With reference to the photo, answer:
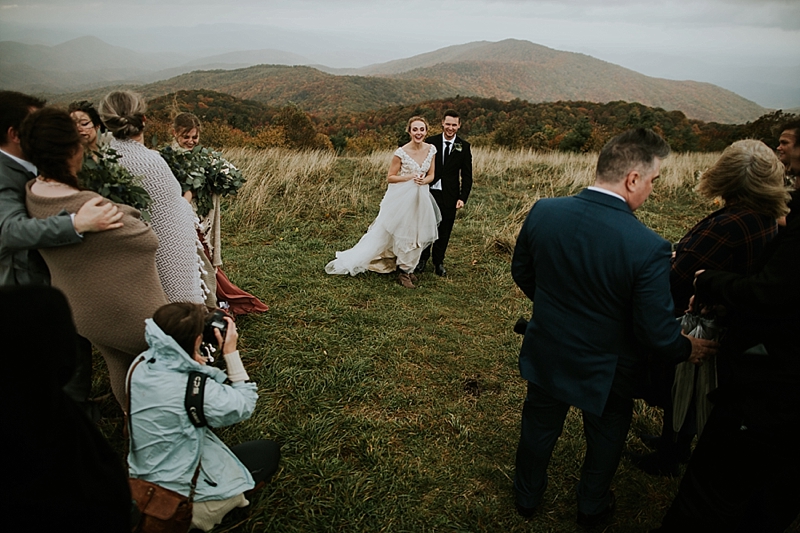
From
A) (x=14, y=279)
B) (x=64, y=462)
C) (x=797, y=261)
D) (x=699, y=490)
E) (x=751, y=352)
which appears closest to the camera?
(x=64, y=462)

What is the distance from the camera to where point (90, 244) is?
2193mm

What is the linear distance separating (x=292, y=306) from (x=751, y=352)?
13.2 ft

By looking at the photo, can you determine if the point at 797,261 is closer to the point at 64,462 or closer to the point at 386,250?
the point at 64,462

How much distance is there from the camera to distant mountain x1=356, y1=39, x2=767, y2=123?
109 m

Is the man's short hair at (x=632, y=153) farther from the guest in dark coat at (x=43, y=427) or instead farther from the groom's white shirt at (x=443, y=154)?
the groom's white shirt at (x=443, y=154)

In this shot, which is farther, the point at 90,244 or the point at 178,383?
the point at 90,244

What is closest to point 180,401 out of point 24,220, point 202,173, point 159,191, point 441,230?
point 24,220

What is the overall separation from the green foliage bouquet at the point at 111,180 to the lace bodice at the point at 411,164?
3332 mm

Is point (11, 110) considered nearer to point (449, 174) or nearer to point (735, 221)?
point (735, 221)

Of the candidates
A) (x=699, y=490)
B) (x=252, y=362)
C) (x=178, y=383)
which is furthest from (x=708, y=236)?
(x=252, y=362)

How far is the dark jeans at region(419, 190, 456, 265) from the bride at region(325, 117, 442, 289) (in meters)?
0.17

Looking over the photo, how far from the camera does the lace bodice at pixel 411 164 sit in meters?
5.54

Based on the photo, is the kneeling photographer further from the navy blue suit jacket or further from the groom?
→ the groom

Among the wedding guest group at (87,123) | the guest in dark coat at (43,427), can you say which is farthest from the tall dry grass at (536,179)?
the guest in dark coat at (43,427)
